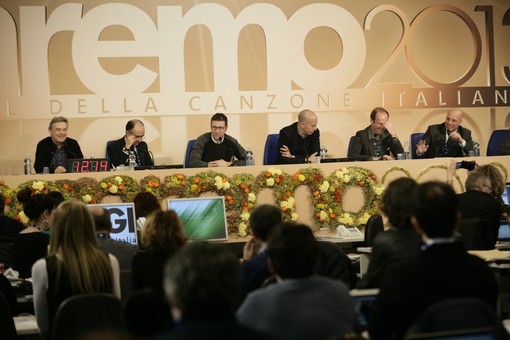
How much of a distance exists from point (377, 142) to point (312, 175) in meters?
1.65

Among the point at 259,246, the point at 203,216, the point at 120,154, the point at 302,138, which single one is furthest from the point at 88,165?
the point at 259,246

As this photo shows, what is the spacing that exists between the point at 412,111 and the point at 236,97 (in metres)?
2.39

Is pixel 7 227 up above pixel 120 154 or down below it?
below

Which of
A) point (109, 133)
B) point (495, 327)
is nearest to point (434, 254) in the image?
point (495, 327)

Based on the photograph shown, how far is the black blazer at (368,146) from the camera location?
9539 mm

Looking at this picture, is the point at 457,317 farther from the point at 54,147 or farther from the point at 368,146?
the point at 54,147

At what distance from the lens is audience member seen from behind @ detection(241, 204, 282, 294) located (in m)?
4.01

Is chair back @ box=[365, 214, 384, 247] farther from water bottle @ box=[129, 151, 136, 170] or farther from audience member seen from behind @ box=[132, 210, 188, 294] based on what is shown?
water bottle @ box=[129, 151, 136, 170]

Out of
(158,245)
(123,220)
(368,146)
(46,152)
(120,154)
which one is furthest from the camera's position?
(368,146)

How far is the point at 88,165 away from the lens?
8164mm

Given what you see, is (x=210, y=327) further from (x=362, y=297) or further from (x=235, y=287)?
(x=362, y=297)

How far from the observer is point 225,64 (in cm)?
1125

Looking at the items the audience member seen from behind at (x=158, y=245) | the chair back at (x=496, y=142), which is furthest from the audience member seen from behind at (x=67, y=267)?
the chair back at (x=496, y=142)

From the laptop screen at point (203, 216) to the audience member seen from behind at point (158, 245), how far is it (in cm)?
282
